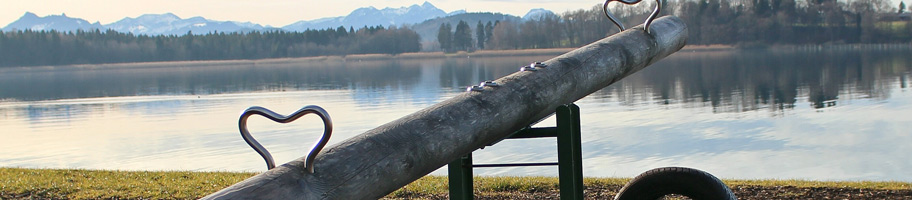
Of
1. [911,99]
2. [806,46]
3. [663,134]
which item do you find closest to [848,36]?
[806,46]

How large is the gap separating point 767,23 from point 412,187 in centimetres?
12177

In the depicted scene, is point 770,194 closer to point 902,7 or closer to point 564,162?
point 564,162

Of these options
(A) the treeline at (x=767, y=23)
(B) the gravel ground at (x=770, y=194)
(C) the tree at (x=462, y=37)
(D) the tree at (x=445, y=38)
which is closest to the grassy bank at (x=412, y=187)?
(B) the gravel ground at (x=770, y=194)

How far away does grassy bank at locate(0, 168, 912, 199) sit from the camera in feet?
27.5

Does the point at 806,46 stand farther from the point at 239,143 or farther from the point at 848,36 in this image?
the point at 239,143

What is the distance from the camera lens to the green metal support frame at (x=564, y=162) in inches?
200

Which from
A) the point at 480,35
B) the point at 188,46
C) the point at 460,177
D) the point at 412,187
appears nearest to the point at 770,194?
the point at 412,187

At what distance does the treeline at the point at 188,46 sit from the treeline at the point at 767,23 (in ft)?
107

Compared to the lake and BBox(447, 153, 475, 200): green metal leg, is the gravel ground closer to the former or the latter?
BBox(447, 153, 475, 200): green metal leg

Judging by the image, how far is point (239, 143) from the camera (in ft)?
64.6

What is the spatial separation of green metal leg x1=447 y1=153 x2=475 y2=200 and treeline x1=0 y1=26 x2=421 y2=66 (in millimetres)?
162296

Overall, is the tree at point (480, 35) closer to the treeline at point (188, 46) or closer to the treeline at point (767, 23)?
the treeline at point (188, 46)

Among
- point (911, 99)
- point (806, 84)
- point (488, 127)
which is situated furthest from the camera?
point (806, 84)

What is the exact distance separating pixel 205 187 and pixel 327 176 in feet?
20.4
